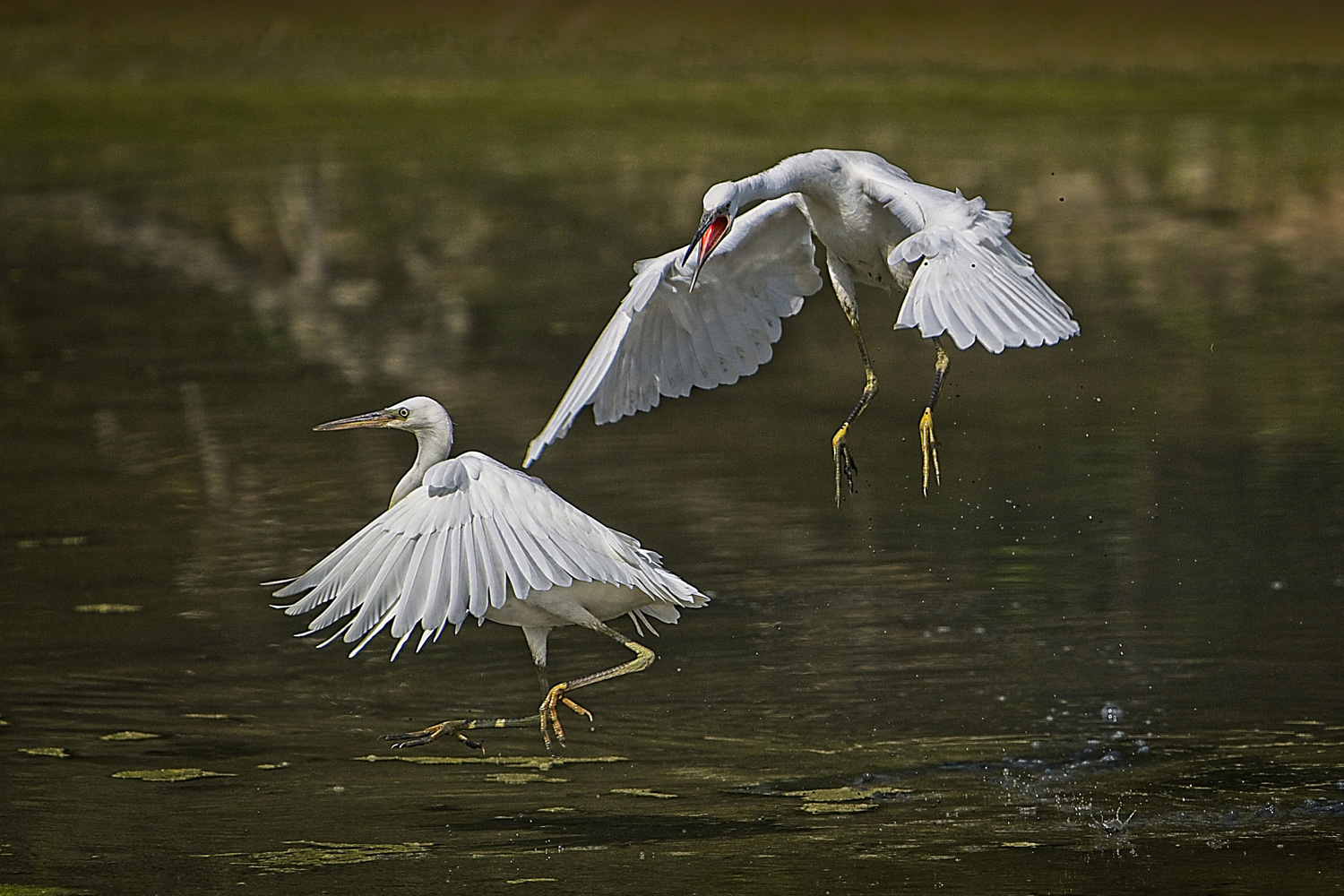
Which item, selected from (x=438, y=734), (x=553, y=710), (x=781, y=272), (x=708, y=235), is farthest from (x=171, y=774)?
(x=781, y=272)

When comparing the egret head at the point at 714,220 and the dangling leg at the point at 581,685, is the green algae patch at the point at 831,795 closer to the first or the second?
the dangling leg at the point at 581,685

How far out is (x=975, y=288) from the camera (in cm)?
668

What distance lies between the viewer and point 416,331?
15875mm

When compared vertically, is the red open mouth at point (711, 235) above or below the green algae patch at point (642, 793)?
above

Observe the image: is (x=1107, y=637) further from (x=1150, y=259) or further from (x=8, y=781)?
(x=1150, y=259)

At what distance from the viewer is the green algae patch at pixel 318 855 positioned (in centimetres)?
645

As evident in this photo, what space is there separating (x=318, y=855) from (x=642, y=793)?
1050 mm

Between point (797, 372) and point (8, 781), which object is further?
point (797, 372)

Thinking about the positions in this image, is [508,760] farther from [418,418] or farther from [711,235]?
[711,235]

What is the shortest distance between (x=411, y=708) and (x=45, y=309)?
10.2 meters

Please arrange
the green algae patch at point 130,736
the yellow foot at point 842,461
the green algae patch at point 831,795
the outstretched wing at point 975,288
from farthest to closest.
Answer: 1. the yellow foot at point 842,461
2. the green algae patch at point 130,736
3. the green algae patch at point 831,795
4. the outstretched wing at point 975,288

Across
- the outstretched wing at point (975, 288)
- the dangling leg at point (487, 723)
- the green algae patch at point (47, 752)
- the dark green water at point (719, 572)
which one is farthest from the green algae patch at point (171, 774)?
the outstretched wing at point (975, 288)

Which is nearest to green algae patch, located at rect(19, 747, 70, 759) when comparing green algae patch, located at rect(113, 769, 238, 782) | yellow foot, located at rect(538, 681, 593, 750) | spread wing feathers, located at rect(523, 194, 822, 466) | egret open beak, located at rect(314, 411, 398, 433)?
green algae patch, located at rect(113, 769, 238, 782)

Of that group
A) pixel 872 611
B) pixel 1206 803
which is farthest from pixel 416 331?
pixel 1206 803
